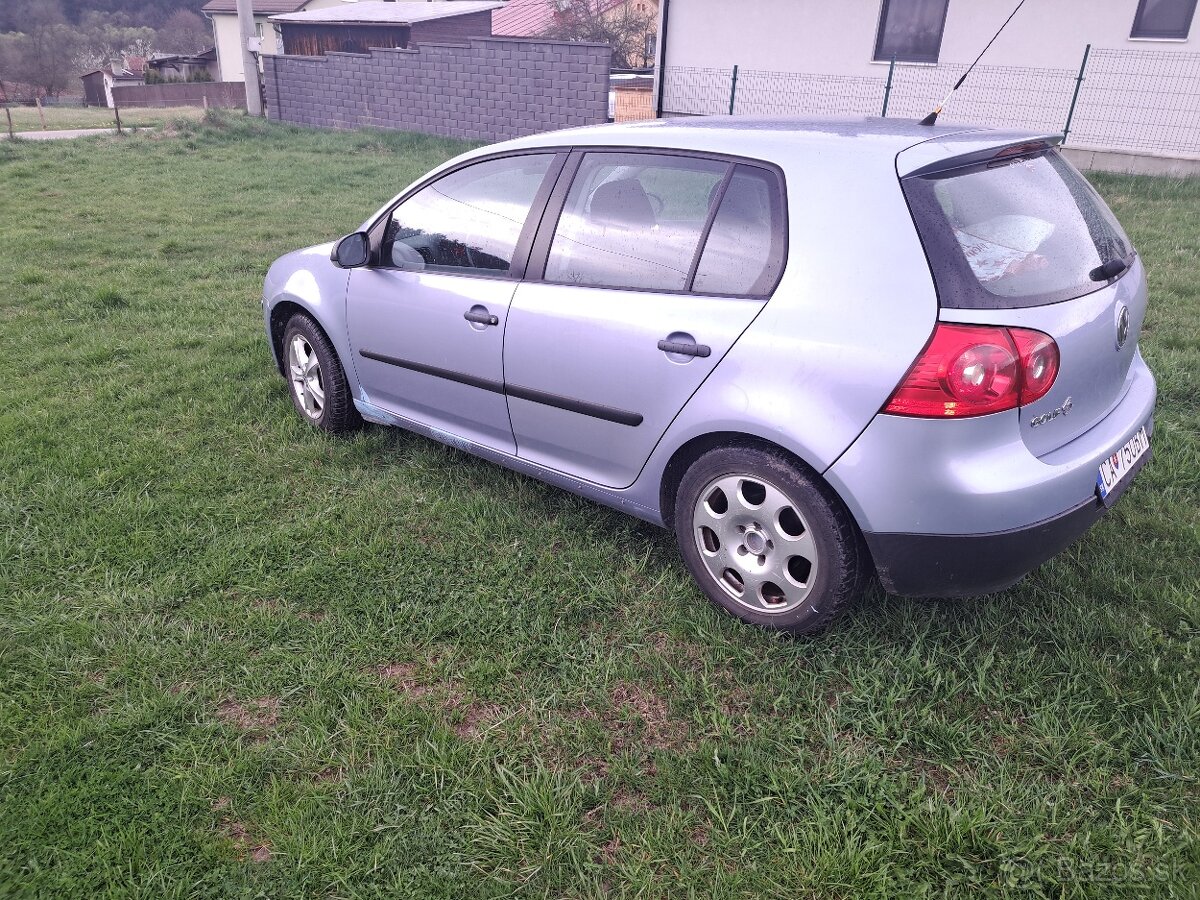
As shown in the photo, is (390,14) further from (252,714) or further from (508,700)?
(508,700)

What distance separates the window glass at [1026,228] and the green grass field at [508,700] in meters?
1.11

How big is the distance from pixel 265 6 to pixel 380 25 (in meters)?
16.6

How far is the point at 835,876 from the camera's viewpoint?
77.8 inches

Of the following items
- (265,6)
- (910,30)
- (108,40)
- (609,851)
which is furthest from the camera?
(108,40)

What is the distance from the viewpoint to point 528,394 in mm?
3258

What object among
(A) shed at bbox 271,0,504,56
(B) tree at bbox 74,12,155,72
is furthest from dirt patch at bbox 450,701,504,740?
(B) tree at bbox 74,12,155,72

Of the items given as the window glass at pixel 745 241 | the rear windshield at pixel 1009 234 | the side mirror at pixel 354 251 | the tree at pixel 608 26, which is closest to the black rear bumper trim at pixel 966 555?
the rear windshield at pixel 1009 234

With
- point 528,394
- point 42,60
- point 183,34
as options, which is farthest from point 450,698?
point 183,34

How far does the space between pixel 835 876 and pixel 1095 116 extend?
14.4 m

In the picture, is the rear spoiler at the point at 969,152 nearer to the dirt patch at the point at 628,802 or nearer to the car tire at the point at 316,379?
the dirt patch at the point at 628,802

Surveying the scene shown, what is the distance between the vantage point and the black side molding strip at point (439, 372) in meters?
3.40

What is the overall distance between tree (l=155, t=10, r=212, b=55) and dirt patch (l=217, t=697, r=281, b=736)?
2974 inches

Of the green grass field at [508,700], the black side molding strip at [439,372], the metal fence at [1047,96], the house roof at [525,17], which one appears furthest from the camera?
the house roof at [525,17]

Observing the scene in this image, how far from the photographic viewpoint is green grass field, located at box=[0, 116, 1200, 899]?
204cm
